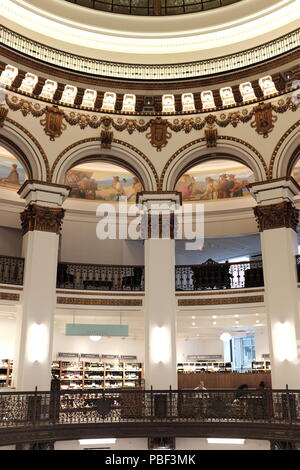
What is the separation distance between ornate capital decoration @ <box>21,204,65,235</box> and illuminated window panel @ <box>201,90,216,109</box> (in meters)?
5.18

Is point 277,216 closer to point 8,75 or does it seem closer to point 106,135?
point 106,135

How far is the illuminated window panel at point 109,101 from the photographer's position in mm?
14251

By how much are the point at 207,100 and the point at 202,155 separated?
1586 millimetres

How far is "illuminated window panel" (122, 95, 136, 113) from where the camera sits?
1439 centimetres

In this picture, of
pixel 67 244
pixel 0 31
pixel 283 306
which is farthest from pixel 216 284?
pixel 0 31

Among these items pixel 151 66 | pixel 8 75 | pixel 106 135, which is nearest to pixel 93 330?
pixel 106 135

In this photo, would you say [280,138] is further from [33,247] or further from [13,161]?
[13,161]

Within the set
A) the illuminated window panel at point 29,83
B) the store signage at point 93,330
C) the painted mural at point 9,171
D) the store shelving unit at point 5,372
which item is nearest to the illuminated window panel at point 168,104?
the illuminated window panel at point 29,83

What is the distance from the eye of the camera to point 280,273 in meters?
12.7

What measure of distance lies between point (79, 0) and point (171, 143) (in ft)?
17.6

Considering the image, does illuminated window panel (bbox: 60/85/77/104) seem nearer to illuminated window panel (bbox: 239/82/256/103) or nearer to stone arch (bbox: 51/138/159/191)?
stone arch (bbox: 51/138/159/191)

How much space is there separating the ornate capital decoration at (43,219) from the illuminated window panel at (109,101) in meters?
3.36

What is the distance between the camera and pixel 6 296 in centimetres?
1265

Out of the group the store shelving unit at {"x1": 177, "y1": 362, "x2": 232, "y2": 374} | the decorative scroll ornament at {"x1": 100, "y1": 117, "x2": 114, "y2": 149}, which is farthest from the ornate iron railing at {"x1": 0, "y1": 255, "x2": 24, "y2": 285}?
the store shelving unit at {"x1": 177, "y1": 362, "x2": 232, "y2": 374}
